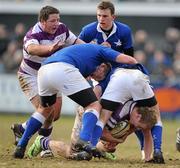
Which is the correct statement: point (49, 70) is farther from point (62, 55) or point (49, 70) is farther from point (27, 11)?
point (27, 11)

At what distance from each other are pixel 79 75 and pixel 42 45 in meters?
1.56

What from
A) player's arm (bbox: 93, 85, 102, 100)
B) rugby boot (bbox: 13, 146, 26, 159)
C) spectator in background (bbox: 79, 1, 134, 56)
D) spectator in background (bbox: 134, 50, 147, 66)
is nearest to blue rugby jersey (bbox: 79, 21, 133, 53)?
spectator in background (bbox: 79, 1, 134, 56)

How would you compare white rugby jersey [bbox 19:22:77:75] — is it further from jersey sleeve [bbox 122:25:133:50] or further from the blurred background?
the blurred background

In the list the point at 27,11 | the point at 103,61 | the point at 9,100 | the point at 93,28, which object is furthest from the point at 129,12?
the point at 103,61

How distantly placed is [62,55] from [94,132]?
3.94 feet

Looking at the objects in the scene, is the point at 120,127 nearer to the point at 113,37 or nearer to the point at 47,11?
the point at 47,11

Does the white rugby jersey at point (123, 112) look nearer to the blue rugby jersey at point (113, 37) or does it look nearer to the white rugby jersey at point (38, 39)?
the white rugby jersey at point (38, 39)

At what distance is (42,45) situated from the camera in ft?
41.9

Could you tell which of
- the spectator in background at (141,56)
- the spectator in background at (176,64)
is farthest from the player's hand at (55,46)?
the spectator in background at (176,64)

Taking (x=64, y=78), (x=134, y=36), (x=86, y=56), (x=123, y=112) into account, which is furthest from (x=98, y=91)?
(x=134, y=36)

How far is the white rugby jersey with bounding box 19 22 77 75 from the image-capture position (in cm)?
1303

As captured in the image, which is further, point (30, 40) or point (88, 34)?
point (88, 34)

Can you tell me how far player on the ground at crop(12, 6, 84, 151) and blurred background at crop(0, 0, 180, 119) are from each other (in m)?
11.8

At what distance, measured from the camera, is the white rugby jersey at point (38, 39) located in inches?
513
